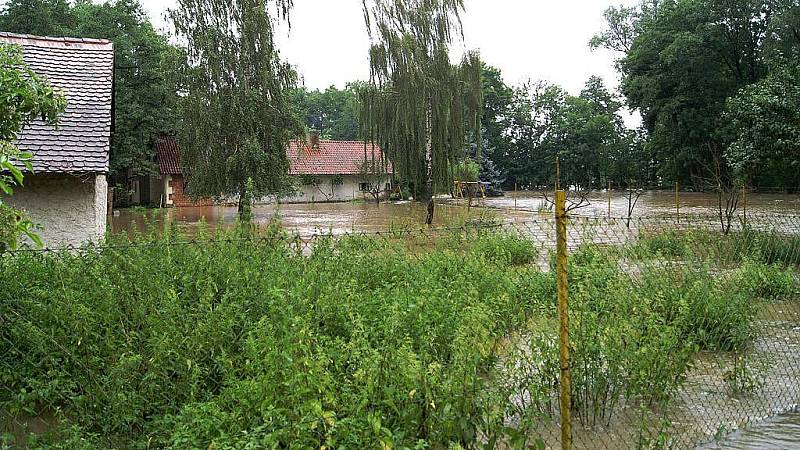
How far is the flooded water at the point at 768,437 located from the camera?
4.93 metres

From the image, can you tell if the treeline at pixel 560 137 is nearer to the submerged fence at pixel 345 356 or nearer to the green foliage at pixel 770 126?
the green foliage at pixel 770 126

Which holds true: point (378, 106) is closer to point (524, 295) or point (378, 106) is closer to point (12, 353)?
point (524, 295)

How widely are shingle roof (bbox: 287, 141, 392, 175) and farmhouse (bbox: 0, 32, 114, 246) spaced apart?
1418 inches

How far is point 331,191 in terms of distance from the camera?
49156 millimetres

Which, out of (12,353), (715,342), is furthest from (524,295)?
(12,353)

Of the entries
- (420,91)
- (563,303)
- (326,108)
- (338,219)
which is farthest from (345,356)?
(326,108)

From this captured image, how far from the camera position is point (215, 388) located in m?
4.87

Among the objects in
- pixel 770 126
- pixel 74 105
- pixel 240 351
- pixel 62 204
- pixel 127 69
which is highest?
pixel 127 69

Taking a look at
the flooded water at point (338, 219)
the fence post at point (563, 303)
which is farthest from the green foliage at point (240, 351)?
the flooded water at point (338, 219)

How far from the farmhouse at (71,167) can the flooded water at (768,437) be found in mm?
8139

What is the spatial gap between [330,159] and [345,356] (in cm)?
4650

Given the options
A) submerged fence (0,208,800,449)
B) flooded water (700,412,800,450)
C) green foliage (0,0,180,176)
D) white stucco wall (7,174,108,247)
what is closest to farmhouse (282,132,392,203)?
green foliage (0,0,180,176)

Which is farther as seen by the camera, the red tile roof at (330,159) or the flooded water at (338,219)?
the red tile roof at (330,159)

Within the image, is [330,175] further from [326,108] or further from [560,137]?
[326,108]
